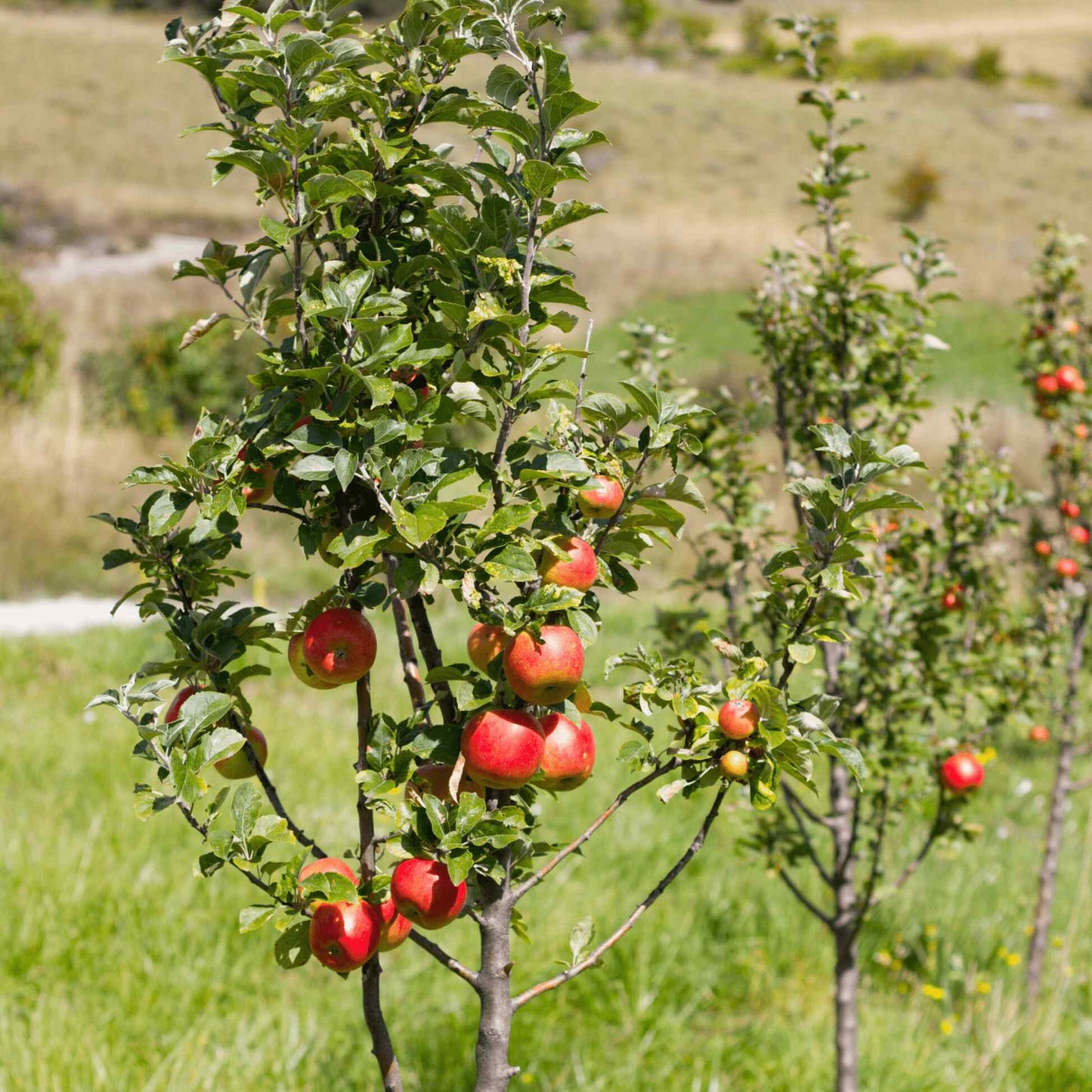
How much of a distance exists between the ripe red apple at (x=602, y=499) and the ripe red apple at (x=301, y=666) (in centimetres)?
37

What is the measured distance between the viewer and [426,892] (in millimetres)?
1211

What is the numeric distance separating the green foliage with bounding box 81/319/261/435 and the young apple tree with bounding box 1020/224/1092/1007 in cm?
841

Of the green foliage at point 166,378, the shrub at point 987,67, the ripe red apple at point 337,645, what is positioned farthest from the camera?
the shrub at point 987,67

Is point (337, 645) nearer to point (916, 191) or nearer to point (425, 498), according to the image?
point (425, 498)

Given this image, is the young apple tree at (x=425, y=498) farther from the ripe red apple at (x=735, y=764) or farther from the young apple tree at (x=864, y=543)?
the young apple tree at (x=864, y=543)

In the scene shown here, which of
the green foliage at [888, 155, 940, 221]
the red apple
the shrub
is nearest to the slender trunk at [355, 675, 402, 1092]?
the red apple

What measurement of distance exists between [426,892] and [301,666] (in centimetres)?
32

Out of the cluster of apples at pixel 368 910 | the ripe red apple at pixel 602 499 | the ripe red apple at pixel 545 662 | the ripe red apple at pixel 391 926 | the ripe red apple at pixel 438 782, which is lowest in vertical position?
the ripe red apple at pixel 391 926

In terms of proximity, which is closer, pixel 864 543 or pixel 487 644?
pixel 487 644

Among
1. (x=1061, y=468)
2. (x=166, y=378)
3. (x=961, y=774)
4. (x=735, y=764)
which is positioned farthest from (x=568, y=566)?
(x=166, y=378)

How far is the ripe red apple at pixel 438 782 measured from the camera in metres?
1.30

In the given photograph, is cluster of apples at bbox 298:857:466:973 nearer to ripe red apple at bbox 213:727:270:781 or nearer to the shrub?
ripe red apple at bbox 213:727:270:781

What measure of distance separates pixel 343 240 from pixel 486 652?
541 mm

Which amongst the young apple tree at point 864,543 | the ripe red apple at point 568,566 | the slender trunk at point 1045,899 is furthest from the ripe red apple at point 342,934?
the slender trunk at point 1045,899
